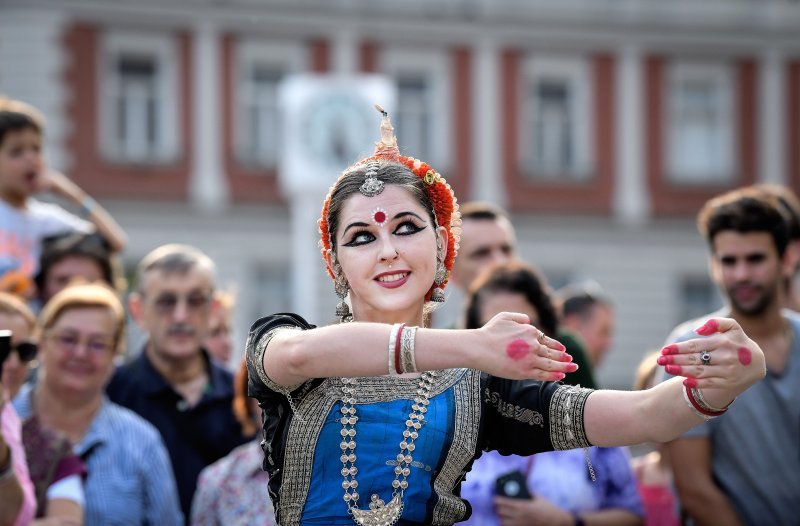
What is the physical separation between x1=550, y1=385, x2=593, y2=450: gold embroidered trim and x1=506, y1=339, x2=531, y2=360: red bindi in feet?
1.40

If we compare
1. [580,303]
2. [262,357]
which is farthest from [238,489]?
[580,303]

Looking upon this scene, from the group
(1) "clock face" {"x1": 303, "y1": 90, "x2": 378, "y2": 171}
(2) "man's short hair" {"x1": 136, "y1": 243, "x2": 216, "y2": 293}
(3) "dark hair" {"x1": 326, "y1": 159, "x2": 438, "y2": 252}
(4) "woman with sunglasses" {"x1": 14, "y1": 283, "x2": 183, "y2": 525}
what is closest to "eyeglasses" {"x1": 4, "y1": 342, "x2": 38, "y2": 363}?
(4) "woman with sunglasses" {"x1": 14, "y1": 283, "x2": 183, "y2": 525}

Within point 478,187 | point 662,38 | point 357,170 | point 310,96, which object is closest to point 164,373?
point 357,170

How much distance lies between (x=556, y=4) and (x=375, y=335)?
2238cm

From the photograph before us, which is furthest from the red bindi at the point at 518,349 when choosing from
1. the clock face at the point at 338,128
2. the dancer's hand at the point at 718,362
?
the clock face at the point at 338,128

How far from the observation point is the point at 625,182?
989 inches

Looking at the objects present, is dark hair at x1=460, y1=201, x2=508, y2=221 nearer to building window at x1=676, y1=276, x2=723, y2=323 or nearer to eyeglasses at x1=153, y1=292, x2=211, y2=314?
eyeglasses at x1=153, y1=292, x2=211, y2=314

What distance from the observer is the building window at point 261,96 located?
24.0m

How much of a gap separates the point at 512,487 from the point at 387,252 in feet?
→ 6.28

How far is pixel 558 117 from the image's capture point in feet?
83.0

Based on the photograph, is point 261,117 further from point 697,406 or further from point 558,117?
point 697,406

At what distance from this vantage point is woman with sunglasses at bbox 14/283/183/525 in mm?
5363

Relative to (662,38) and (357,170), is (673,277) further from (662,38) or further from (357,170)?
(357,170)

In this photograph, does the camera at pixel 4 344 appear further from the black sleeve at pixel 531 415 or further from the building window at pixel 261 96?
the building window at pixel 261 96
